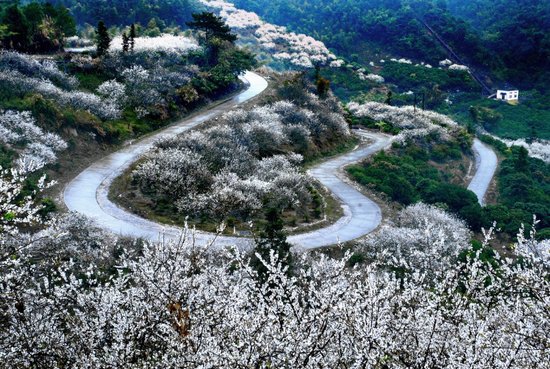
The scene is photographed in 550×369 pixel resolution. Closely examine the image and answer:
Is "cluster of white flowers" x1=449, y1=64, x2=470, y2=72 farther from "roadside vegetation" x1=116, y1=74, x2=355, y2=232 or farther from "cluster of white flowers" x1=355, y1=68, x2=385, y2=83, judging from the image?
"roadside vegetation" x1=116, y1=74, x2=355, y2=232

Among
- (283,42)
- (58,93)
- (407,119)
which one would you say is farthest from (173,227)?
(283,42)

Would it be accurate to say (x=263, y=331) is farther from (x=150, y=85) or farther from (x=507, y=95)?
(x=507, y=95)

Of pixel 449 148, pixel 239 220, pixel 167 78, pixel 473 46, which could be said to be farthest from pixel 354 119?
pixel 473 46

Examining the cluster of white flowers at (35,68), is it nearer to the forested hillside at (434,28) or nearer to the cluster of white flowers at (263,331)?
the cluster of white flowers at (263,331)

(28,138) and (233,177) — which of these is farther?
(28,138)

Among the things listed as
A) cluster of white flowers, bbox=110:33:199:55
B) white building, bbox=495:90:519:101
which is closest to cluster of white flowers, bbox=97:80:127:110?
cluster of white flowers, bbox=110:33:199:55

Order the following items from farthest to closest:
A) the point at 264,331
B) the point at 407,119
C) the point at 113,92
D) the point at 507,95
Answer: the point at 507,95
the point at 407,119
the point at 113,92
the point at 264,331

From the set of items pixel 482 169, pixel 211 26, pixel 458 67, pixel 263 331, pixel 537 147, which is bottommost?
pixel 482 169
